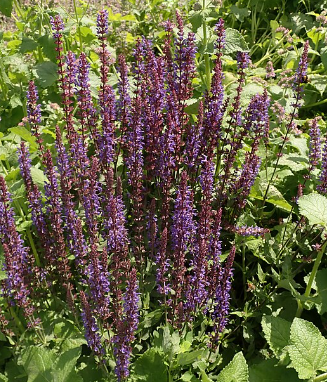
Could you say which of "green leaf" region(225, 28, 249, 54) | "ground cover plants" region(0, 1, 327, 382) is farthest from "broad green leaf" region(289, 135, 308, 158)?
"green leaf" region(225, 28, 249, 54)

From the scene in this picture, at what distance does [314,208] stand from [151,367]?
142cm

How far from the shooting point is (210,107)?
3615 millimetres

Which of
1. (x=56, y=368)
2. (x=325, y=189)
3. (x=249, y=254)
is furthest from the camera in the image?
(x=249, y=254)

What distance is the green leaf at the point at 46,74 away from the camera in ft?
15.6

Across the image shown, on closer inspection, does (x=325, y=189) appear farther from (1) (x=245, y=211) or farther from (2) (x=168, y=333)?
(2) (x=168, y=333)

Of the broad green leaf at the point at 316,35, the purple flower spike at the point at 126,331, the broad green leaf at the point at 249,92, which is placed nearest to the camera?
the purple flower spike at the point at 126,331

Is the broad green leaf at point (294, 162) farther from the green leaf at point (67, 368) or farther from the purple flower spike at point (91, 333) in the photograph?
the green leaf at point (67, 368)

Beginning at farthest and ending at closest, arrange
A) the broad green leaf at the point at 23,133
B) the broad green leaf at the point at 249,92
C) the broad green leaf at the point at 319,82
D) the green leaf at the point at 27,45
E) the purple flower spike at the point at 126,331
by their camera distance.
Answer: the broad green leaf at the point at 319,82, the green leaf at the point at 27,45, the broad green leaf at the point at 249,92, the broad green leaf at the point at 23,133, the purple flower spike at the point at 126,331

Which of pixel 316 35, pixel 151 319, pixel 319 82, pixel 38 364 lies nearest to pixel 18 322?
pixel 38 364

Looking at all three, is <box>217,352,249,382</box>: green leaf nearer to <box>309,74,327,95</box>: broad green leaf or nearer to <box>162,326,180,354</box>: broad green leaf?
<box>162,326,180,354</box>: broad green leaf

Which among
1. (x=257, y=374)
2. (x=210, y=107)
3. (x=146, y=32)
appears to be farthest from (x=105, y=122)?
(x=146, y=32)

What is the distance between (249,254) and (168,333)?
4.63 ft

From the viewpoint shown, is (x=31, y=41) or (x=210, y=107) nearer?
(x=210, y=107)

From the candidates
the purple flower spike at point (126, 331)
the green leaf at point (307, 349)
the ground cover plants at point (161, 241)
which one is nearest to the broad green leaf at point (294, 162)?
the ground cover plants at point (161, 241)
